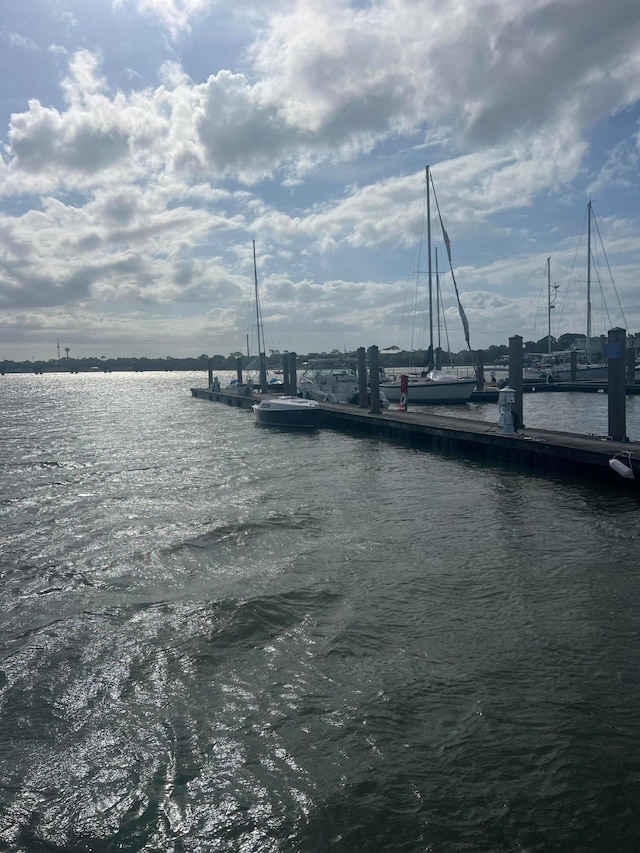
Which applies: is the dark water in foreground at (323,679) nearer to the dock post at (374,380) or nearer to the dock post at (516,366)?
the dock post at (516,366)

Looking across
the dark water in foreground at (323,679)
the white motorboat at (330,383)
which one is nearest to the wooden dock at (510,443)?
the dark water in foreground at (323,679)

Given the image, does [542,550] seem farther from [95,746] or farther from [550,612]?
[95,746]

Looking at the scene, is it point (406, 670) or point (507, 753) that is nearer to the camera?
point (507, 753)

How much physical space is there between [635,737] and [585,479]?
41.5 feet

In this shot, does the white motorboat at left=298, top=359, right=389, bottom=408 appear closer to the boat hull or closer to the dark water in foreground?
the boat hull

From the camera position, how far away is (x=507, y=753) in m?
5.62

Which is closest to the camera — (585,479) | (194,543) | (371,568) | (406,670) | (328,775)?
(328,775)

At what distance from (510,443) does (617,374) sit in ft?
12.6

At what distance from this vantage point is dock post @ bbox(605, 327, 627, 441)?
1794 cm

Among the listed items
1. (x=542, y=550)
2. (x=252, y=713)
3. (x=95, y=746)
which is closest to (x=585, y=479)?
(x=542, y=550)

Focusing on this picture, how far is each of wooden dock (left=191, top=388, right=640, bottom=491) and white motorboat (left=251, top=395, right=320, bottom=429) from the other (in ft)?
5.65

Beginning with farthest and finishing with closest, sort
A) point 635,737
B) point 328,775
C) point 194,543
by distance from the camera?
point 194,543 < point 635,737 < point 328,775

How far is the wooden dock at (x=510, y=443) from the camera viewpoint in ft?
55.9

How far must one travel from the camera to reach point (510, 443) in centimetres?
2031
